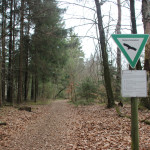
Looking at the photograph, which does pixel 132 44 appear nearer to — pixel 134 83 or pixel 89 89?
pixel 134 83

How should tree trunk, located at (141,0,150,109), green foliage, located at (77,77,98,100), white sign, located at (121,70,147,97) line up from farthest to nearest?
green foliage, located at (77,77,98,100), tree trunk, located at (141,0,150,109), white sign, located at (121,70,147,97)

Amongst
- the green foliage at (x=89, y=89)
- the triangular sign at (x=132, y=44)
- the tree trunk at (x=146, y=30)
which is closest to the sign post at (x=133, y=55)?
the triangular sign at (x=132, y=44)

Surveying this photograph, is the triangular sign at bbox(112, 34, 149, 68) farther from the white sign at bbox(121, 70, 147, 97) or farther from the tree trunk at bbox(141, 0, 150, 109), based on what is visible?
the tree trunk at bbox(141, 0, 150, 109)

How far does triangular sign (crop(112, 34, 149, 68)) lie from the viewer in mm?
3107

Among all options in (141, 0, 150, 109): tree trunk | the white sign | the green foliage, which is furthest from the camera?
the green foliage

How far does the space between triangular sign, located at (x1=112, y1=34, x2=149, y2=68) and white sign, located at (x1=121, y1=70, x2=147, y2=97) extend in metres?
0.20

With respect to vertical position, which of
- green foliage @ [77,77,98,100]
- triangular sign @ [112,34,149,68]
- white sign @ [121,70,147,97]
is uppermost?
triangular sign @ [112,34,149,68]

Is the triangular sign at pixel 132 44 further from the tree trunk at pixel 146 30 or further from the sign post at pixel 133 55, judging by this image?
the tree trunk at pixel 146 30

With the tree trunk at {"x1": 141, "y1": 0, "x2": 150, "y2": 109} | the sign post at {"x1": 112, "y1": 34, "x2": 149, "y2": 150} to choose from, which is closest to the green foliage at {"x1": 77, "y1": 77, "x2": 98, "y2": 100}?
the tree trunk at {"x1": 141, "y1": 0, "x2": 150, "y2": 109}

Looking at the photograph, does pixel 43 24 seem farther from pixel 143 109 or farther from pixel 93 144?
pixel 93 144

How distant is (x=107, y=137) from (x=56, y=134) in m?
2.26

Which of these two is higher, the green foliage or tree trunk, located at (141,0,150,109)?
tree trunk, located at (141,0,150,109)

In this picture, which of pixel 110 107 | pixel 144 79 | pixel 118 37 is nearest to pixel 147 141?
pixel 144 79

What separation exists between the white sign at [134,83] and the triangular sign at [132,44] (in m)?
0.20
